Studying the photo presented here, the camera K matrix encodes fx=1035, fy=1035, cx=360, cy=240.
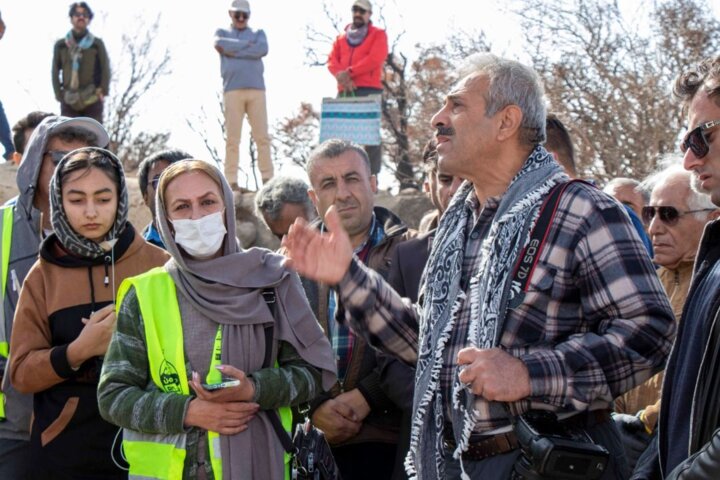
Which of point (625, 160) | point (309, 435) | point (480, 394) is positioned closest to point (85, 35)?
point (625, 160)

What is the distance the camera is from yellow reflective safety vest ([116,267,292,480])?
12.7 ft

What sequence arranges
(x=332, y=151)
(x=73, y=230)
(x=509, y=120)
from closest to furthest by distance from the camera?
(x=509, y=120) → (x=73, y=230) → (x=332, y=151)

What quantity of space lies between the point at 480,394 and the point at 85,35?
11.6m

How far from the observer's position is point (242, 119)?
12.9m

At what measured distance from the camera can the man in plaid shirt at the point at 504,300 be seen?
3.19 meters

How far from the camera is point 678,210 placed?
4.77 m

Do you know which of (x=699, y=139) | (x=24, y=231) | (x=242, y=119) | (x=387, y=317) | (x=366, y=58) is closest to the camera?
(x=699, y=139)

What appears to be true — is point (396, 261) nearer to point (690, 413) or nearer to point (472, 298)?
point (472, 298)

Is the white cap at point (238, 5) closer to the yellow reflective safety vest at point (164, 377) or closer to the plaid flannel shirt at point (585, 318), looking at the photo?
the yellow reflective safety vest at point (164, 377)

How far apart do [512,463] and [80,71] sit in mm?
11663

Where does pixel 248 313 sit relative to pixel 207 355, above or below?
above

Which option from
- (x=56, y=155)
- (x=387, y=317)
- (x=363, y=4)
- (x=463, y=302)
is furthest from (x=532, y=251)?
(x=363, y=4)

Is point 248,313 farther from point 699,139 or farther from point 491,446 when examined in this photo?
point 699,139

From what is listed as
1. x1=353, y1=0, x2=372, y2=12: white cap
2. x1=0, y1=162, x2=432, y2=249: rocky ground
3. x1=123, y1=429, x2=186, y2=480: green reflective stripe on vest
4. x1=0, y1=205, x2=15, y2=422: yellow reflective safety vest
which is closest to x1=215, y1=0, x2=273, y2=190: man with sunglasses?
x1=353, y1=0, x2=372, y2=12: white cap
